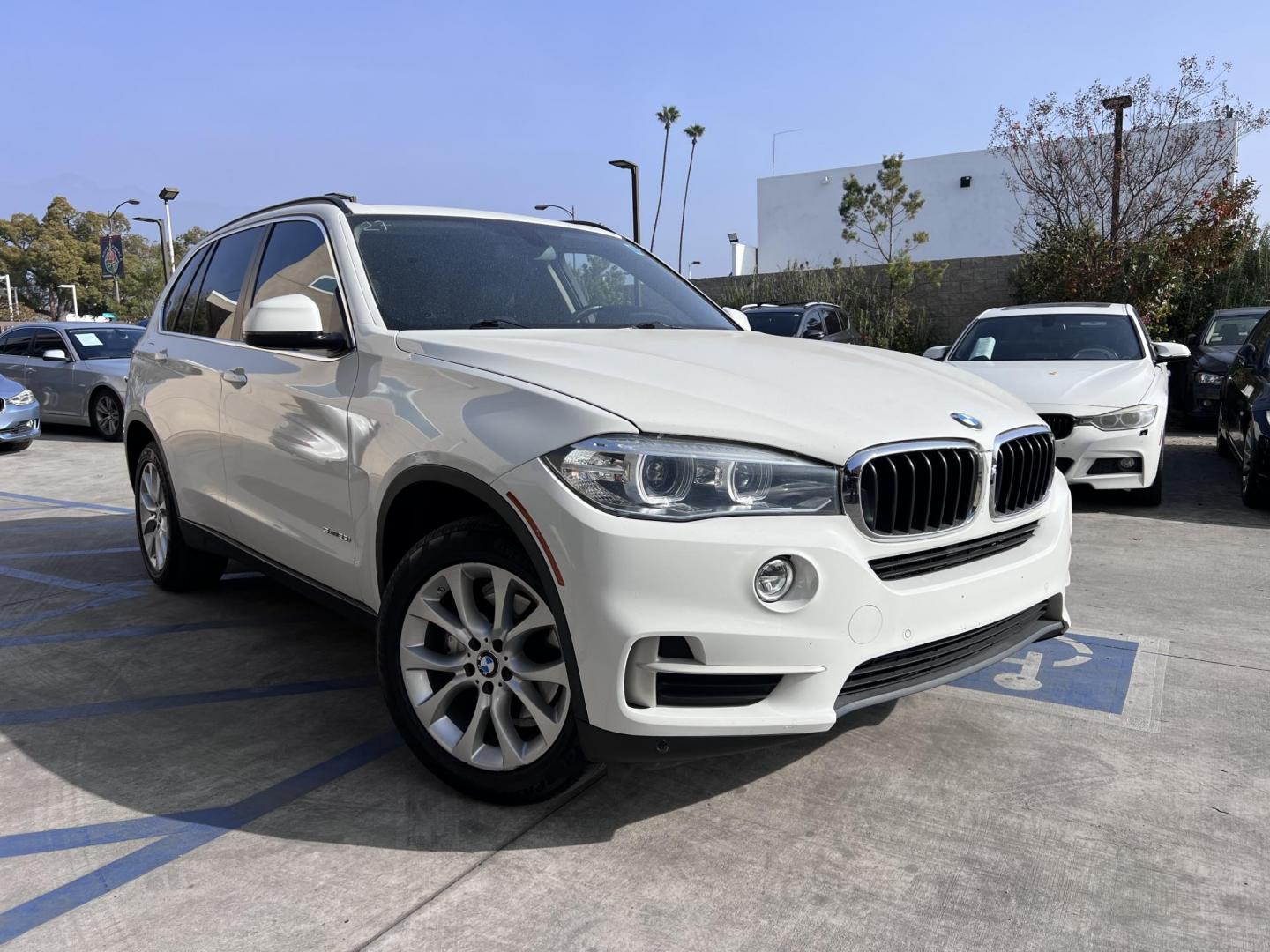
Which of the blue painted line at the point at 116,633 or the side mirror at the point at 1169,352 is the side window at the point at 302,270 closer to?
the blue painted line at the point at 116,633

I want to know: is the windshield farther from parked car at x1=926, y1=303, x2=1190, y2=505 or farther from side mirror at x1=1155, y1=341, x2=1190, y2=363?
side mirror at x1=1155, y1=341, x2=1190, y2=363

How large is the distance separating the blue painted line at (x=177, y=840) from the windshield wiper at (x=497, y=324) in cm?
141

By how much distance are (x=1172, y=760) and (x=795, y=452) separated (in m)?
1.73

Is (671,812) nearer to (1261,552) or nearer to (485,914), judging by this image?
(485,914)

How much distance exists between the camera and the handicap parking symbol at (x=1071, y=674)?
12.1 feet

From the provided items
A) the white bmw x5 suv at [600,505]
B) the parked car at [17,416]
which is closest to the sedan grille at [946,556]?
the white bmw x5 suv at [600,505]

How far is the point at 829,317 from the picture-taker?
50.8ft

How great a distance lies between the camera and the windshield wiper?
338 cm

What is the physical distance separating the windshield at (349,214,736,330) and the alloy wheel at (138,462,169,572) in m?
2.21

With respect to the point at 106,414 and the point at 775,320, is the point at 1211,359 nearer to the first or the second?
the point at 775,320

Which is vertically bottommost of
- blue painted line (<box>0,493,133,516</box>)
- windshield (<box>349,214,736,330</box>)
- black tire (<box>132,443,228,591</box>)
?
blue painted line (<box>0,493,133,516</box>)

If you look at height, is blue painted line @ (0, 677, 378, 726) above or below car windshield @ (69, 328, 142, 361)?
below

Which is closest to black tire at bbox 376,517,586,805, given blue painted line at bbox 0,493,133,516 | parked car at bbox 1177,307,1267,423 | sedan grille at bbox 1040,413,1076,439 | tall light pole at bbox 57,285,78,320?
sedan grille at bbox 1040,413,1076,439

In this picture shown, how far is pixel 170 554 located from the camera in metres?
5.08
